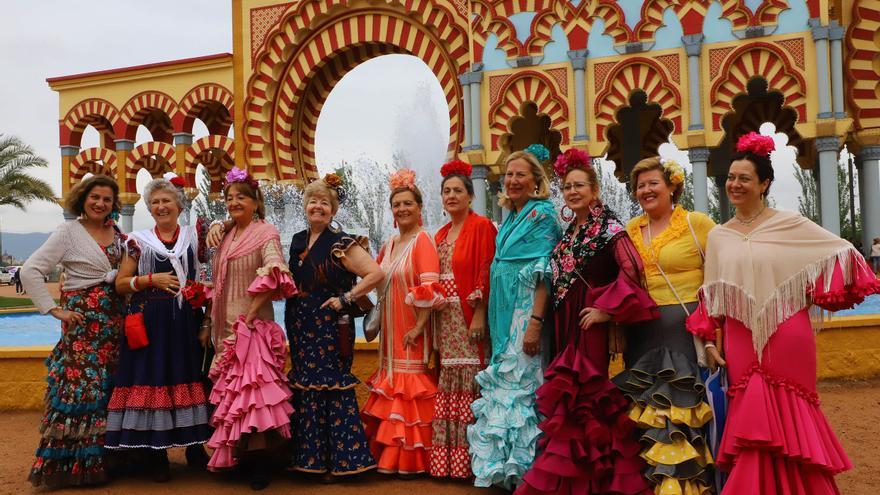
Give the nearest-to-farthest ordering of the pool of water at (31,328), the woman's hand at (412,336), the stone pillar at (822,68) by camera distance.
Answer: the woman's hand at (412,336) → the pool of water at (31,328) → the stone pillar at (822,68)

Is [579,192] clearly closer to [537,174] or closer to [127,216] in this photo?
[537,174]

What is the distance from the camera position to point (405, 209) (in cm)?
454

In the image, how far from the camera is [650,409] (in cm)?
346

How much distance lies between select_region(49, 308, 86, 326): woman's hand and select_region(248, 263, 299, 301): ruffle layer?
3.57 ft

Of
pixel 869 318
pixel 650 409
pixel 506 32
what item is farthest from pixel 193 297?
pixel 506 32

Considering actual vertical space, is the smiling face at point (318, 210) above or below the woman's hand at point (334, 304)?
above

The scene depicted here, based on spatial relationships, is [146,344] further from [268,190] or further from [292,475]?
[268,190]

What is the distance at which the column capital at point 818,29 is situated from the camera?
1145 centimetres

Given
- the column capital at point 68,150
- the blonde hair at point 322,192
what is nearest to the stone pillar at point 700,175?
the blonde hair at point 322,192

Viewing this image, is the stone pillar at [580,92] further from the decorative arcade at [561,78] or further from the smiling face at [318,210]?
the smiling face at [318,210]

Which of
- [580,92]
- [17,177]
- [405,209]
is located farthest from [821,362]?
[17,177]

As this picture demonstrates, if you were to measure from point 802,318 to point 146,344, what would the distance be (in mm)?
3500

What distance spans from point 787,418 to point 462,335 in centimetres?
186

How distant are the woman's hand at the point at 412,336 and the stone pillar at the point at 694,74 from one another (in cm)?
922
